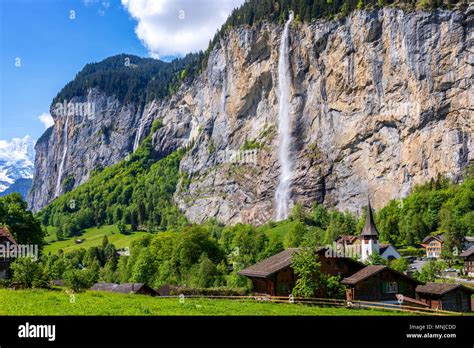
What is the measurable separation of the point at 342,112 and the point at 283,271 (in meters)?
102

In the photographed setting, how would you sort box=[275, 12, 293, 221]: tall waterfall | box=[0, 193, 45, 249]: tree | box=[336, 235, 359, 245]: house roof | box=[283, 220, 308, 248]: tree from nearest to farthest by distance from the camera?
box=[0, 193, 45, 249]: tree < box=[283, 220, 308, 248]: tree < box=[336, 235, 359, 245]: house roof < box=[275, 12, 293, 221]: tall waterfall

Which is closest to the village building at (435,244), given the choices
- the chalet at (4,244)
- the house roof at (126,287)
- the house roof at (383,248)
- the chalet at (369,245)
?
the chalet at (369,245)

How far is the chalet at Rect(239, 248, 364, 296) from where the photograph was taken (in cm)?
3066

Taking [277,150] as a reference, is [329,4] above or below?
above

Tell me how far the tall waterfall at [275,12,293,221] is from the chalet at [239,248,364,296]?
10130 cm

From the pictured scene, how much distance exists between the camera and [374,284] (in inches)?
1307

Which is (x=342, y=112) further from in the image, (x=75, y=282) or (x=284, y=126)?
(x=75, y=282)

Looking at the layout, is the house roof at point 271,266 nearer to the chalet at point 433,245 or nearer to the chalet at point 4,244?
the chalet at point 4,244

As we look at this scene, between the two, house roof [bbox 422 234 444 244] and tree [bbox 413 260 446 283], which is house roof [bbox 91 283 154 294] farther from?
house roof [bbox 422 234 444 244]

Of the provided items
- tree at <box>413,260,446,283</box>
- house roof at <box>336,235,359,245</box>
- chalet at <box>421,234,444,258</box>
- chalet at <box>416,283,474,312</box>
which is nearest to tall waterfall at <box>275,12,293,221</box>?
house roof at <box>336,235,359,245</box>

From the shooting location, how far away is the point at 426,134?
112 m
